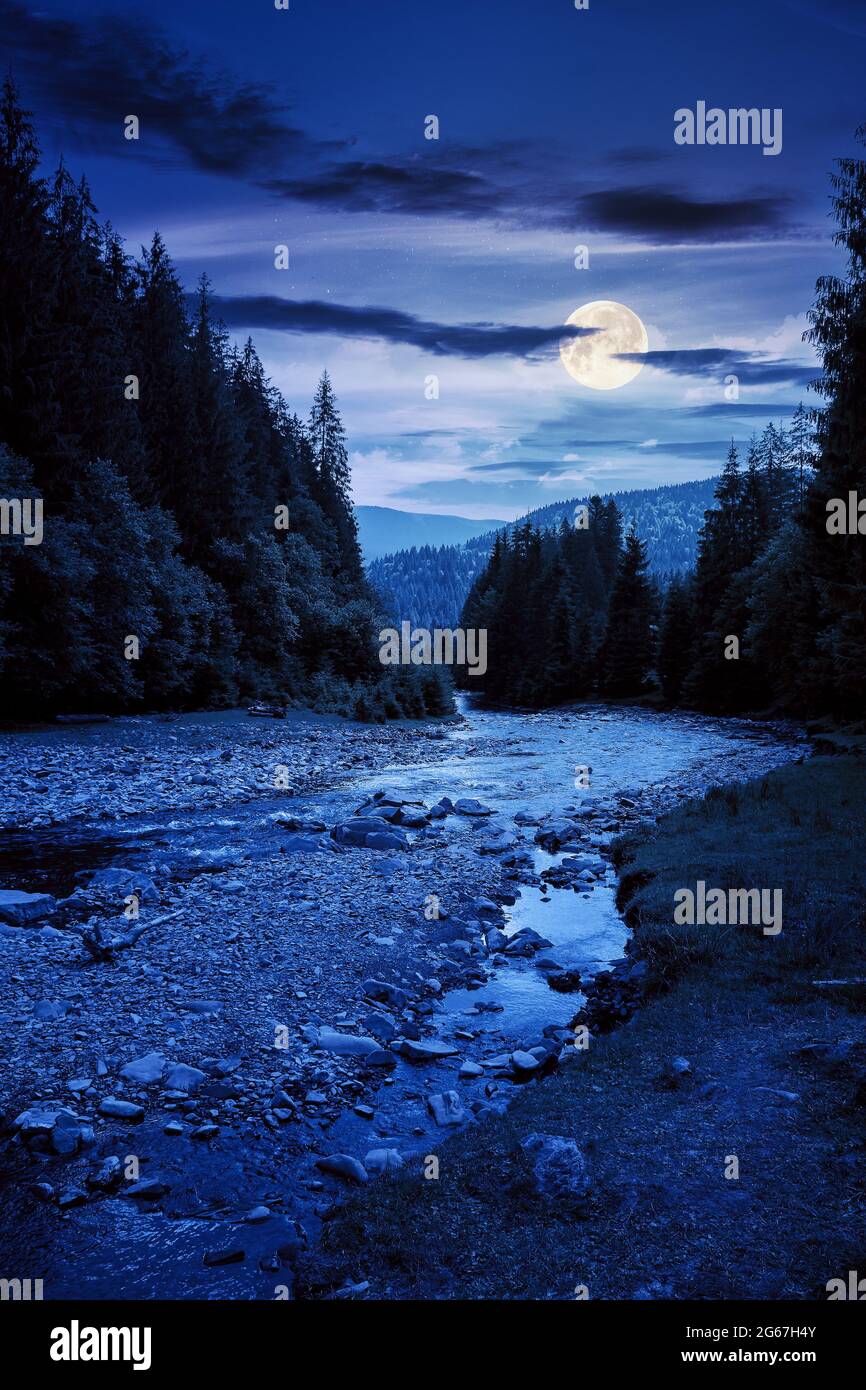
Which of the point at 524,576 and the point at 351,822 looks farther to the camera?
the point at 524,576

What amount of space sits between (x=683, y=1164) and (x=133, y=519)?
3415 centimetres

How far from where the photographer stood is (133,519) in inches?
1361

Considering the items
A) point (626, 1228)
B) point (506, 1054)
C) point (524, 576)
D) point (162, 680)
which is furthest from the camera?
point (524, 576)

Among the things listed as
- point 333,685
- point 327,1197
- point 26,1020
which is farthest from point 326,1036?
point 333,685

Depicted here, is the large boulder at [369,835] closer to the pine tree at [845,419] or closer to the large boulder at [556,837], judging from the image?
the large boulder at [556,837]

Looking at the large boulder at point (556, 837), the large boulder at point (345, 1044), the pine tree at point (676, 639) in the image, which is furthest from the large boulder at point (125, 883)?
the pine tree at point (676, 639)

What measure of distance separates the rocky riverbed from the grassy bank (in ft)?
2.22

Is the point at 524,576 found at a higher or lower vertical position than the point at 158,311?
lower

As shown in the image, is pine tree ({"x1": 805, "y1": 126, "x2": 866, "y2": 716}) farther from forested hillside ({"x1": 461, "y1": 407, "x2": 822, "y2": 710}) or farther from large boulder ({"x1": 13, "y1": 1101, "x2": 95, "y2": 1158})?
large boulder ({"x1": 13, "y1": 1101, "x2": 95, "y2": 1158})

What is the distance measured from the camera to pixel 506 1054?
341 inches

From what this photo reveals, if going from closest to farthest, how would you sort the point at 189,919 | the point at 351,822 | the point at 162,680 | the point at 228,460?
the point at 189,919 < the point at 351,822 < the point at 162,680 < the point at 228,460

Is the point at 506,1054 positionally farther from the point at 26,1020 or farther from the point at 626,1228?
the point at 26,1020

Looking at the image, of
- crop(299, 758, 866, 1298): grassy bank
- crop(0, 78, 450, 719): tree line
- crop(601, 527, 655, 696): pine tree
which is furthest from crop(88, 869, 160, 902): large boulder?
crop(601, 527, 655, 696): pine tree

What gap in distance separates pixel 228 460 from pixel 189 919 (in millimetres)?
41929
